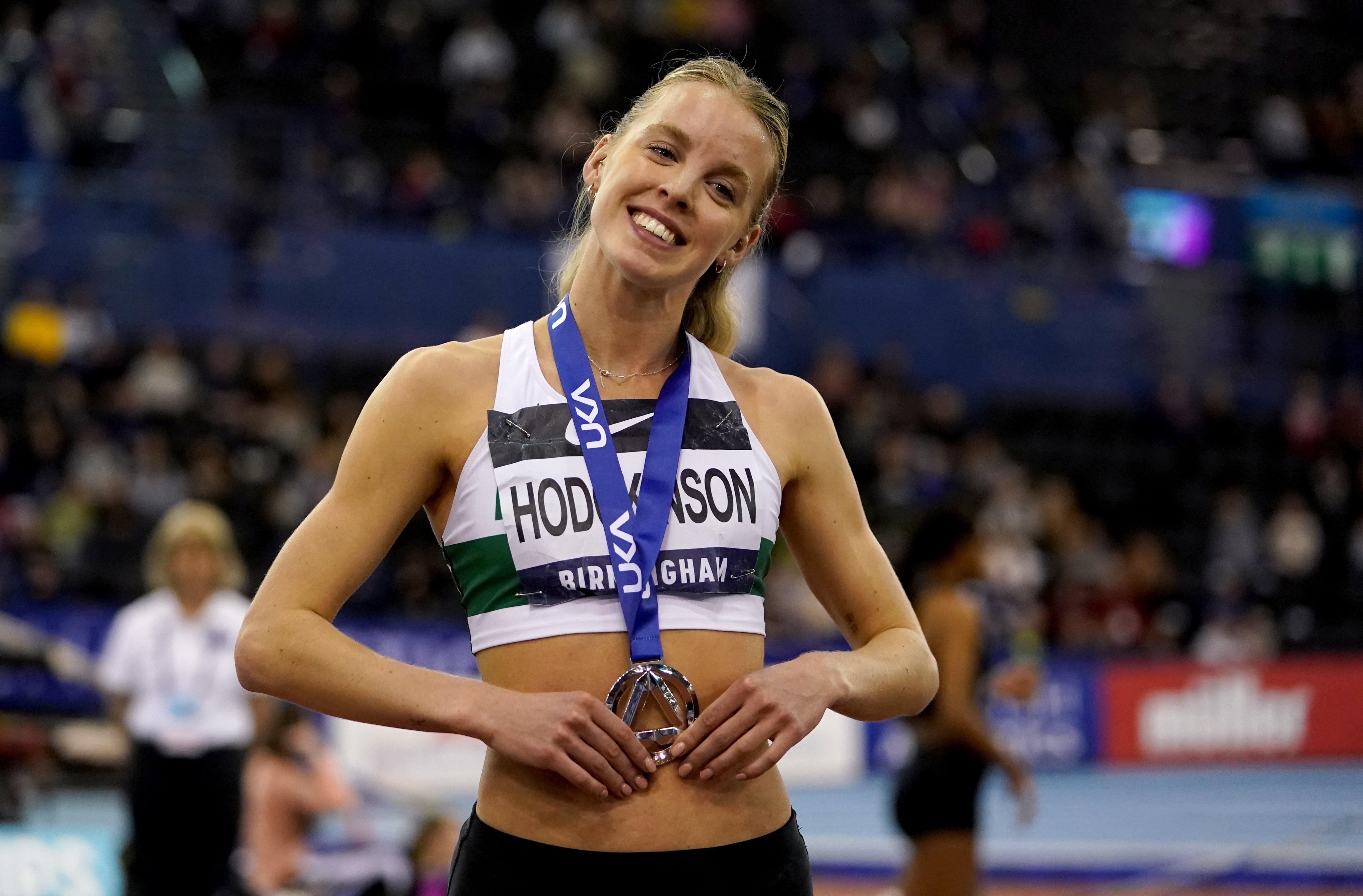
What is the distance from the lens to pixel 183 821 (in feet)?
21.5

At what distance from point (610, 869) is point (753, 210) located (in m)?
0.92

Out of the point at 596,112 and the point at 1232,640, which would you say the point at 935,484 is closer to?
the point at 1232,640

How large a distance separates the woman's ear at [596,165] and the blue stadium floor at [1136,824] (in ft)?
19.5

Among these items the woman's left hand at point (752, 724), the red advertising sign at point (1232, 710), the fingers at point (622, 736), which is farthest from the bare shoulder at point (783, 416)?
the red advertising sign at point (1232, 710)

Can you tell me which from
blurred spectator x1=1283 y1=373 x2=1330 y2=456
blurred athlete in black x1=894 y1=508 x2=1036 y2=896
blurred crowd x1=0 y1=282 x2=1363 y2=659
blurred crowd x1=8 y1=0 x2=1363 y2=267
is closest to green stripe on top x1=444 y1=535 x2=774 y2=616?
blurred athlete in black x1=894 y1=508 x2=1036 y2=896

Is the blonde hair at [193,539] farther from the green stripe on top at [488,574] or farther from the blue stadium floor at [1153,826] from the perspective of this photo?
the green stripe on top at [488,574]

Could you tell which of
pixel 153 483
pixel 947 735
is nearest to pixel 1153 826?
pixel 947 735

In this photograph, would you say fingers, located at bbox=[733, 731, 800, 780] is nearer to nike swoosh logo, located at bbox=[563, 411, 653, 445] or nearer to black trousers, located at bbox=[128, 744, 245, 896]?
nike swoosh logo, located at bbox=[563, 411, 653, 445]

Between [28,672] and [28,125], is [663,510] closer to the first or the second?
[28,672]

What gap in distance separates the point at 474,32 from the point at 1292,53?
1215 centimetres

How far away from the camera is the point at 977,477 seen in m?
15.4

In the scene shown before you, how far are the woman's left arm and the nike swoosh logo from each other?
0.63ft

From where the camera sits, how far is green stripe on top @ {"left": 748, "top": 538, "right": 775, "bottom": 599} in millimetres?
2201

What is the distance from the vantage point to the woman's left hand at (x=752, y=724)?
6.57ft
